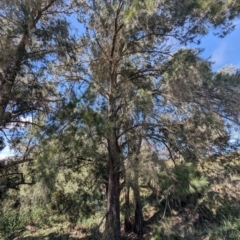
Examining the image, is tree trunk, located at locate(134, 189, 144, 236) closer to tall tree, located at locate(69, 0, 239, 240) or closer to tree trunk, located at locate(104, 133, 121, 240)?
tree trunk, located at locate(104, 133, 121, 240)

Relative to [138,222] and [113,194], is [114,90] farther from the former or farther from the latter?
[138,222]

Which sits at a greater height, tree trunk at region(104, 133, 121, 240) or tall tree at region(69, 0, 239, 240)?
tall tree at region(69, 0, 239, 240)

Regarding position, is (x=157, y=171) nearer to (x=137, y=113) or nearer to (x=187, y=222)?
(x=137, y=113)

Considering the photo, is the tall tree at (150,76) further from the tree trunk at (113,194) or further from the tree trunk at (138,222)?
the tree trunk at (138,222)

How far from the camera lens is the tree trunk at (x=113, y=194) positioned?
21.7 ft

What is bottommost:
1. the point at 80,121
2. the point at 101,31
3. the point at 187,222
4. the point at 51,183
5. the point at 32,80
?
the point at 187,222

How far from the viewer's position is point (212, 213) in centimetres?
764

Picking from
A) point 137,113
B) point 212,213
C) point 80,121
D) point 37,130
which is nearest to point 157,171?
point 137,113

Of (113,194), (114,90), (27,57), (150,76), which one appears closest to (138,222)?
(113,194)

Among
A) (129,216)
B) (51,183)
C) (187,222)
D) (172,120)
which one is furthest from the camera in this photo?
(129,216)

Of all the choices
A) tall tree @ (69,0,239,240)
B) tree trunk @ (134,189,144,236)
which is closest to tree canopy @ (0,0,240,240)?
tall tree @ (69,0,239,240)

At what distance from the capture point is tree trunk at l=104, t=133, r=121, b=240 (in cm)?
662

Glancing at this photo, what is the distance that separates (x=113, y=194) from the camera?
7.11 meters

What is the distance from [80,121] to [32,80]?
2.08m
